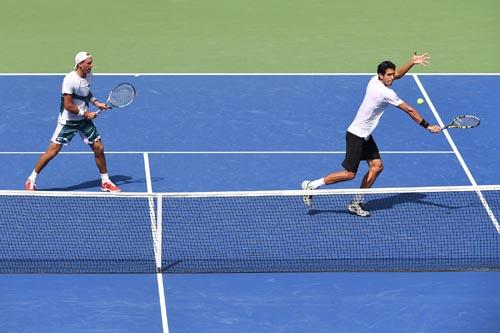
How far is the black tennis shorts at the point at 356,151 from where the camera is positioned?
1614 cm

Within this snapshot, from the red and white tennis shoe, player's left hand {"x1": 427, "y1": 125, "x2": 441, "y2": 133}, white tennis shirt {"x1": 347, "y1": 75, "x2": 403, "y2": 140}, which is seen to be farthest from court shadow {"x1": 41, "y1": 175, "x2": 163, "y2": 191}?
player's left hand {"x1": 427, "y1": 125, "x2": 441, "y2": 133}

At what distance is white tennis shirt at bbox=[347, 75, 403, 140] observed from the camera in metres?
15.8

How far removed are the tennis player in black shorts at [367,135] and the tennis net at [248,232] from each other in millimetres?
320

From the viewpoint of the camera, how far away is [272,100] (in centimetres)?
2028

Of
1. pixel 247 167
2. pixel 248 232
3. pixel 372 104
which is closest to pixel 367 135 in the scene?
pixel 372 104

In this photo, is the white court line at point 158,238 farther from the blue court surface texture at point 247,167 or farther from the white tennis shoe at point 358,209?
the white tennis shoe at point 358,209

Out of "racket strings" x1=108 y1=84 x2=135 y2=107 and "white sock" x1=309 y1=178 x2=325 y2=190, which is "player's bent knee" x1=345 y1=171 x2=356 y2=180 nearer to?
"white sock" x1=309 y1=178 x2=325 y2=190

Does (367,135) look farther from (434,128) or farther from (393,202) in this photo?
(393,202)

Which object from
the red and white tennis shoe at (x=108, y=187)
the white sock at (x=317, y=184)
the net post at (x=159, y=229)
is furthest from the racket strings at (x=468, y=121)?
the red and white tennis shoe at (x=108, y=187)

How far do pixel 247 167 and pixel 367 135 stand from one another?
2.42m

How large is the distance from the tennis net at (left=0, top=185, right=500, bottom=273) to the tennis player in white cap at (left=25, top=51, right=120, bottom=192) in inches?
17.6
